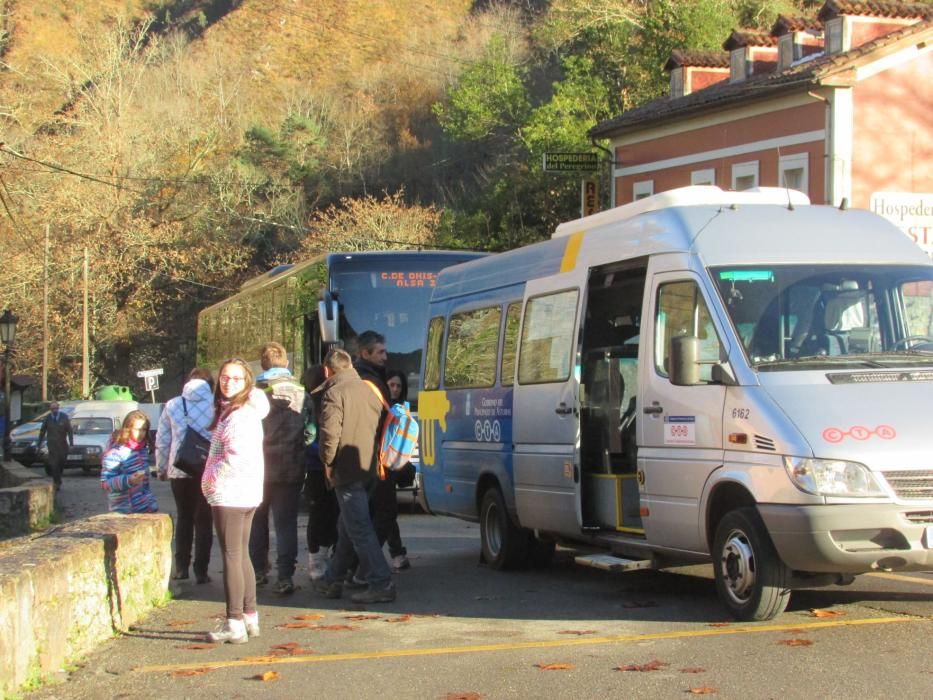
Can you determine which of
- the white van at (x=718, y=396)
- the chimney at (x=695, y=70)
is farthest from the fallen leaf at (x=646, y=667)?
the chimney at (x=695, y=70)

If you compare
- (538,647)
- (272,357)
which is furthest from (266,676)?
(272,357)

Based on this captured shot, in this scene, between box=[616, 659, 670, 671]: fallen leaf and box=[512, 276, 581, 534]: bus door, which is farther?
box=[512, 276, 581, 534]: bus door

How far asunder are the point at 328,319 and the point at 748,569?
38.1 feet

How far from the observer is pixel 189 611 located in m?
9.93

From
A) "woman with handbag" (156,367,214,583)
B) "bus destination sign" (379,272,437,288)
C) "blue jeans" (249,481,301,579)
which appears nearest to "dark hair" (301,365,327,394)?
"woman with handbag" (156,367,214,583)

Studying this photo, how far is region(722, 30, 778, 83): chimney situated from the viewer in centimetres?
3609

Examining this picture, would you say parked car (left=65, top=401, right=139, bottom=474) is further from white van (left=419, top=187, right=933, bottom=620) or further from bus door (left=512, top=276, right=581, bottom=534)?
bus door (left=512, top=276, right=581, bottom=534)

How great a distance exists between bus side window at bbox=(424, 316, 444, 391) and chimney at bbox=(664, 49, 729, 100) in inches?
1042

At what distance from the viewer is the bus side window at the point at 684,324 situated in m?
8.91

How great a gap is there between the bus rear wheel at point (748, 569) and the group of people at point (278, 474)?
8.37ft

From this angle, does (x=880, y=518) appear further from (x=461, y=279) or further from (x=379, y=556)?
(x=461, y=279)

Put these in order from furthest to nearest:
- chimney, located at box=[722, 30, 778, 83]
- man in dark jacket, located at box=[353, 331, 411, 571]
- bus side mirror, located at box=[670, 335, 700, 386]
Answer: chimney, located at box=[722, 30, 778, 83] < man in dark jacket, located at box=[353, 331, 411, 571] < bus side mirror, located at box=[670, 335, 700, 386]

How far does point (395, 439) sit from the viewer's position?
10.3 m

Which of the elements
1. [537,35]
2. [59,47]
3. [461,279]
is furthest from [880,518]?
[59,47]
